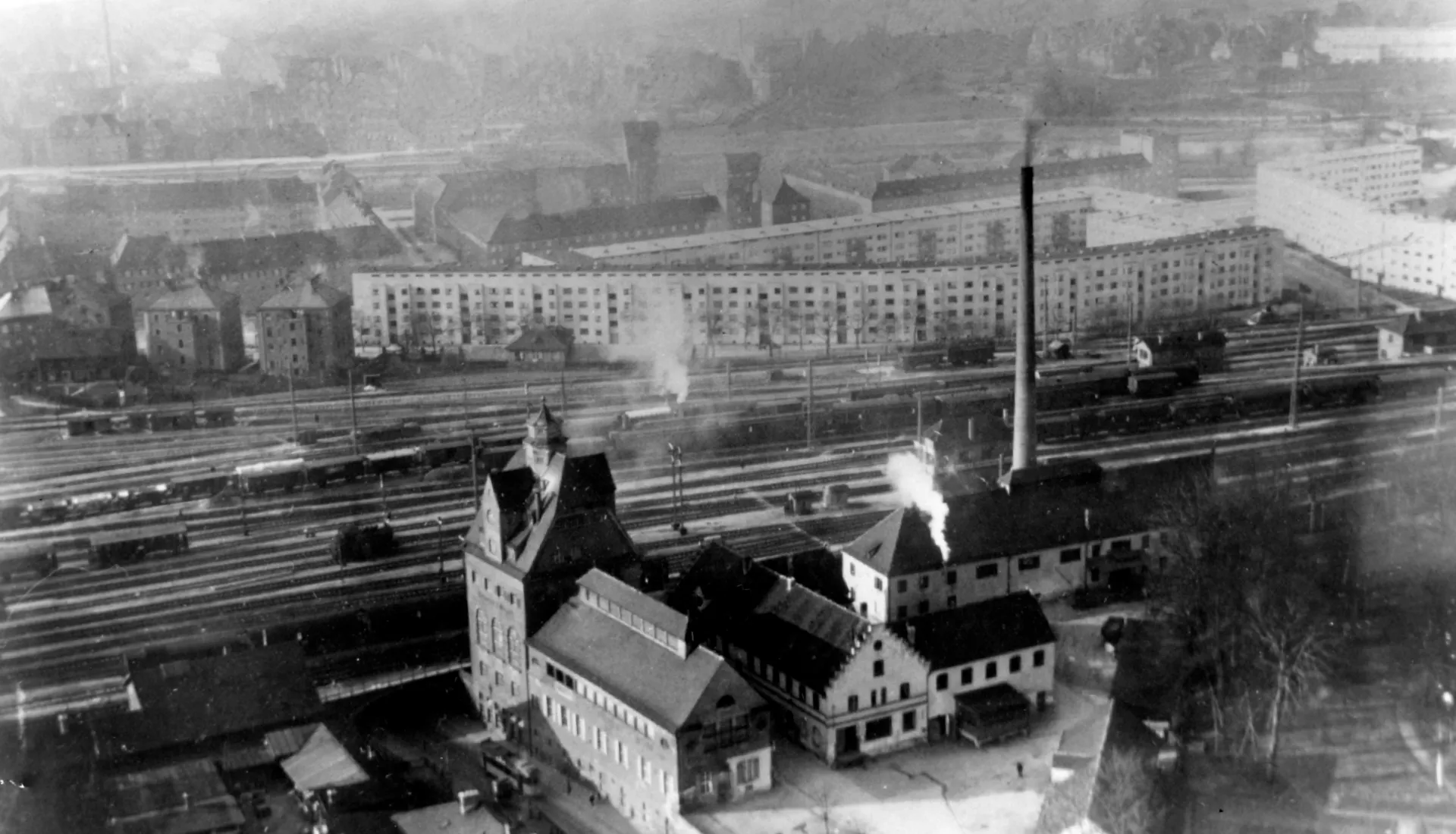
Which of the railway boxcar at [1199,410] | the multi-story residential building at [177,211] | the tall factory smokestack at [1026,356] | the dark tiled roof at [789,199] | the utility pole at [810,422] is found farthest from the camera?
the dark tiled roof at [789,199]

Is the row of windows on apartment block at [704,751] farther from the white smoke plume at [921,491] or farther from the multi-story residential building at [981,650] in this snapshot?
the white smoke plume at [921,491]

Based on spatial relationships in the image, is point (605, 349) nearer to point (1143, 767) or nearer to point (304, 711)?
point (304, 711)

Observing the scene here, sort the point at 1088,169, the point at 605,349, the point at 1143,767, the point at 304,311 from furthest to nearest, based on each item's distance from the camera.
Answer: the point at 1088,169, the point at 605,349, the point at 304,311, the point at 1143,767

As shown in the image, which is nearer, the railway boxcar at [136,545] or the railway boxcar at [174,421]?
the railway boxcar at [136,545]

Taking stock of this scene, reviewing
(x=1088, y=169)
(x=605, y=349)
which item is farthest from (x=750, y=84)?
(x=605, y=349)

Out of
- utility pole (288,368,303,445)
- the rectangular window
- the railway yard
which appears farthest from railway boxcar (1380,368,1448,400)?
utility pole (288,368,303,445)

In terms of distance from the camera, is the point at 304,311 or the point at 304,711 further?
the point at 304,311

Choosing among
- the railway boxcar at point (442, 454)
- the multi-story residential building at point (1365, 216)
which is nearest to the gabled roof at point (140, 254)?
the railway boxcar at point (442, 454)
